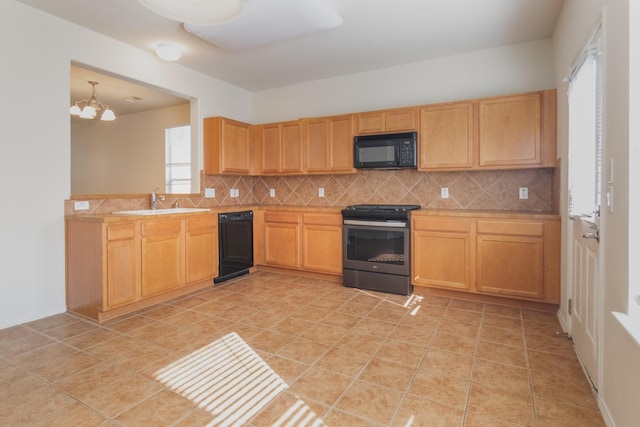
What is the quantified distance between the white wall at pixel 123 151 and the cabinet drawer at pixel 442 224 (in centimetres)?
441

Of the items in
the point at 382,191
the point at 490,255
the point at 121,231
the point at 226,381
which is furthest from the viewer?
the point at 382,191

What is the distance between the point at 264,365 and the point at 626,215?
1977 mm

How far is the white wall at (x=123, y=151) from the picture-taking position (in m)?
6.24

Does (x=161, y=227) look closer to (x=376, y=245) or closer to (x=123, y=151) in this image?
(x=376, y=245)

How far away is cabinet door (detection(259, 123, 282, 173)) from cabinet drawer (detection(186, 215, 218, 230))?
113cm

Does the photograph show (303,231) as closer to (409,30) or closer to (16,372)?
(409,30)

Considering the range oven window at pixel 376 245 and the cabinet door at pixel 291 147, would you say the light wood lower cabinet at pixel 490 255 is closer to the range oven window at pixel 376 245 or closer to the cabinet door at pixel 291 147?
the range oven window at pixel 376 245

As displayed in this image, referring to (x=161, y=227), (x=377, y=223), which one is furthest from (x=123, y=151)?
(x=377, y=223)

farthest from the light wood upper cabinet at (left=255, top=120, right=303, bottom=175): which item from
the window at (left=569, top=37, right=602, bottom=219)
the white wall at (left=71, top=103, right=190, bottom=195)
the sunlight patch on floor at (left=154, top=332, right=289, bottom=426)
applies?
Result: the window at (left=569, top=37, right=602, bottom=219)

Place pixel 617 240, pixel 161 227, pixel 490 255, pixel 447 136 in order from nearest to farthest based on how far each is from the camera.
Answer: pixel 617 240
pixel 490 255
pixel 161 227
pixel 447 136

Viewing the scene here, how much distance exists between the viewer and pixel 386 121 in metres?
3.89

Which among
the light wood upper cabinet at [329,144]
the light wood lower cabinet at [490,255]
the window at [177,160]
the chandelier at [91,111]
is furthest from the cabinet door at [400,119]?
the chandelier at [91,111]

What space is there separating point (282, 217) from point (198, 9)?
2649mm

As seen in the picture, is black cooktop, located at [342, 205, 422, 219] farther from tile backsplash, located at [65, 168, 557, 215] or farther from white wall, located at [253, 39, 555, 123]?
white wall, located at [253, 39, 555, 123]
